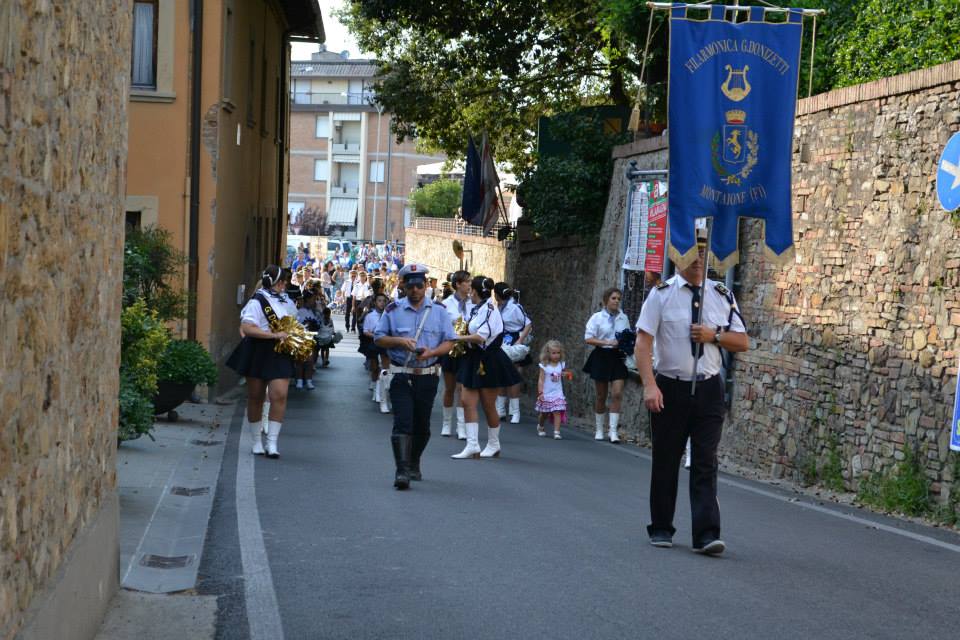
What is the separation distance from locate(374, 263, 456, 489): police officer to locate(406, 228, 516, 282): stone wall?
61.9ft

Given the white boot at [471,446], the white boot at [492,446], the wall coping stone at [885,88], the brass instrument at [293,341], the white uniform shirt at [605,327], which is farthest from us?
the white uniform shirt at [605,327]

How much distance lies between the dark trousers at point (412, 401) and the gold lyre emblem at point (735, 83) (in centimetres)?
367

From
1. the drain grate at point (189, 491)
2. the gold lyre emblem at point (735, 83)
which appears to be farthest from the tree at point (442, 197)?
the drain grate at point (189, 491)

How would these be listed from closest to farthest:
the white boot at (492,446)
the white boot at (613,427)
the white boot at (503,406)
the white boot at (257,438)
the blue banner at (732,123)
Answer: the blue banner at (732,123), the white boot at (257,438), the white boot at (492,446), the white boot at (613,427), the white boot at (503,406)

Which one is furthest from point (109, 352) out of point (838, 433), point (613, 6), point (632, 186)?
point (613, 6)

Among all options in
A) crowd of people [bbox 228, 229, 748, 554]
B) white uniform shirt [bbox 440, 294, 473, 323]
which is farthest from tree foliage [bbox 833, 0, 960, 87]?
white uniform shirt [bbox 440, 294, 473, 323]

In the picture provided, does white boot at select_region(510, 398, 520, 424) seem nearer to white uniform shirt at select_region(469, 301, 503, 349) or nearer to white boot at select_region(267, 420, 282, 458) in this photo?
white uniform shirt at select_region(469, 301, 503, 349)

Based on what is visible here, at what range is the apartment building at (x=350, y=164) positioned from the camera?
100m

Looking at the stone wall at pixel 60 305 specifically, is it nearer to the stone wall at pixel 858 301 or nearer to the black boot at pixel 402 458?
the black boot at pixel 402 458

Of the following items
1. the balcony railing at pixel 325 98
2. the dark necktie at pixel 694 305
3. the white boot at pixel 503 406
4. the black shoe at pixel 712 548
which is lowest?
the white boot at pixel 503 406

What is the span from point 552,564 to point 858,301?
6196 millimetres

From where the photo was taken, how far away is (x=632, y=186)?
21703mm

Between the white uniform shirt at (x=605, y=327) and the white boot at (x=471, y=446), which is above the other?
the white uniform shirt at (x=605, y=327)

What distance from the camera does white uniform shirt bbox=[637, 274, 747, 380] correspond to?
8852 mm
